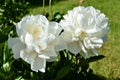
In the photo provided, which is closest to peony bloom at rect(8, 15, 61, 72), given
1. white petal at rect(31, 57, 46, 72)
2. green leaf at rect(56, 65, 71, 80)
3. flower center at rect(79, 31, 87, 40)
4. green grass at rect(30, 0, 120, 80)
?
white petal at rect(31, 57, 46, 72)

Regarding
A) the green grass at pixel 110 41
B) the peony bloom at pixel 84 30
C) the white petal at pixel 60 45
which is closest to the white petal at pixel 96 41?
the peony bloom at pixel 84 30

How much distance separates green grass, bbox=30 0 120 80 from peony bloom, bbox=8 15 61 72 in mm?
2641

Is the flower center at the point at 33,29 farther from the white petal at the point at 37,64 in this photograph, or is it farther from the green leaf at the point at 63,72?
the green leaf at the point at 63,72

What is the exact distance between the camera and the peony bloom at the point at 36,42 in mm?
1976

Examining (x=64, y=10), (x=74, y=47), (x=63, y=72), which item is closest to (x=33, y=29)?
(x=74, y=47)

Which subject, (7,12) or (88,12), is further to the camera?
(7,12)

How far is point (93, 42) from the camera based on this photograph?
6.89 feet

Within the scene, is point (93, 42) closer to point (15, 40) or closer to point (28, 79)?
point (15, 40)

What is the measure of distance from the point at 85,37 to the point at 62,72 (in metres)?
0.50

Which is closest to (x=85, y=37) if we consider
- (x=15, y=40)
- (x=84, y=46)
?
(x=84, y=46)

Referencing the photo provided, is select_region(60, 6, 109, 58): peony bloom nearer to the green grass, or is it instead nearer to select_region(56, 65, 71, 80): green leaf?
select_region(56, 65, 71, 80): green leaf

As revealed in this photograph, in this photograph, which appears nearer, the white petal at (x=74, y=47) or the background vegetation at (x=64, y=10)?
the white petal at (x=74, y=47)

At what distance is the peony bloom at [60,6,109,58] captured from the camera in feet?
6.84

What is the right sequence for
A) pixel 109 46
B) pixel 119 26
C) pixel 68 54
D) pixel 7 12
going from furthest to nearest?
pixel 119 26 < pixel 109 46 < pixel 7 12 < pixel 68 54
